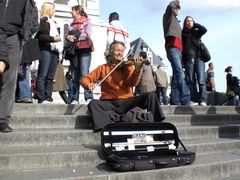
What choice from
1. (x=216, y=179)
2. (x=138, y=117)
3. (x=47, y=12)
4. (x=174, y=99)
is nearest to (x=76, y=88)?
(x=47, y=12)

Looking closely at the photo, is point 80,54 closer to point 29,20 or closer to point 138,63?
point 138,63

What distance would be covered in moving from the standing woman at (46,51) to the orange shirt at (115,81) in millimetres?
1487

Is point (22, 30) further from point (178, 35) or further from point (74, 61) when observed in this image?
point (178, 35)

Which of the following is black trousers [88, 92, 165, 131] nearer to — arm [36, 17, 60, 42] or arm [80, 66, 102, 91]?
arm [80, 66, 102, 91]

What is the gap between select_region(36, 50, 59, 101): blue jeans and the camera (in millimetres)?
6715

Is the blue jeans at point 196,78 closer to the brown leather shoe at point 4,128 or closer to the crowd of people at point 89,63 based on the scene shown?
the crowd of people at point 89,63

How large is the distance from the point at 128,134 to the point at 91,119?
0.83 metres

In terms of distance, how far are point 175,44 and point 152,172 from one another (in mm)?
3948

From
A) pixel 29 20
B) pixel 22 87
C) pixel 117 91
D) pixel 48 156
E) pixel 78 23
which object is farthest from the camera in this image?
pixel 78 23

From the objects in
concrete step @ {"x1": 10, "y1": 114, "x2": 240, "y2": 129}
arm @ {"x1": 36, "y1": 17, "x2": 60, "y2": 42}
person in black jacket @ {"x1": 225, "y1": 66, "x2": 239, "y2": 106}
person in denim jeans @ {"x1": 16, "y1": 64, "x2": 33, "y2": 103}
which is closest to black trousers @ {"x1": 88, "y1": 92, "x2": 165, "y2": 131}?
concrete step @ {"x1": 10, "y1": 114, "x2": 240, "y2": 129}

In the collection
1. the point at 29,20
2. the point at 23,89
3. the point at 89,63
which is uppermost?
the point at 29,20

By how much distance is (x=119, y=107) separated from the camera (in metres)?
5.24

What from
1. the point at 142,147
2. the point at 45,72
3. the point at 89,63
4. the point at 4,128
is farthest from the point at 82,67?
the point at 142,147

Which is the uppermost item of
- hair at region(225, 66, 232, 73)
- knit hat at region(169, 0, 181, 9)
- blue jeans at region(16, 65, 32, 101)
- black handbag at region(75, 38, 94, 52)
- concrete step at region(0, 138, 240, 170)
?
knit hat at region(169, 0, 181, 9)
